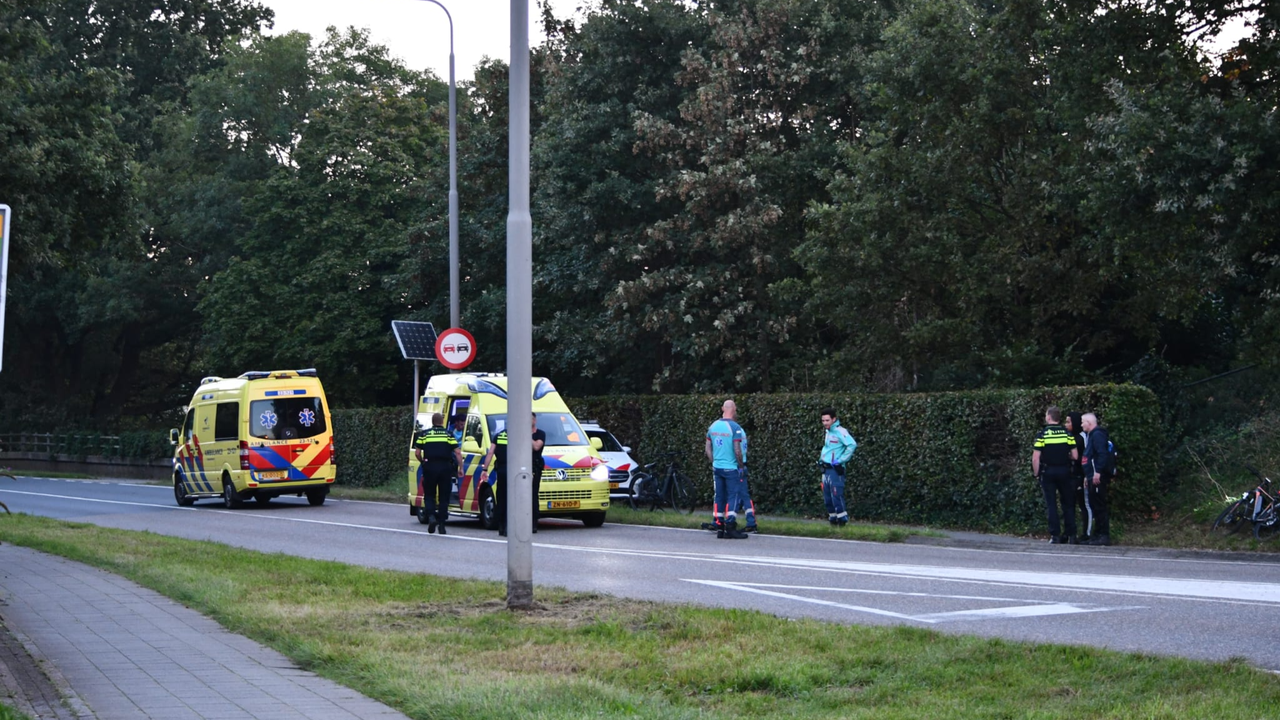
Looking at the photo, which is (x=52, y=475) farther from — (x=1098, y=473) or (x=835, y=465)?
(x=1098, y=473)

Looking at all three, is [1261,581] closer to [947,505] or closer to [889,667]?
[889,667]

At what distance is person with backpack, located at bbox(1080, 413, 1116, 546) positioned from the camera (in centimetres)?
1877

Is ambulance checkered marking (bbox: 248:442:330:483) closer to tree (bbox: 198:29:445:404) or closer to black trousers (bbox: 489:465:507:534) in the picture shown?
black trousers (bbox: 489:465:507:534)

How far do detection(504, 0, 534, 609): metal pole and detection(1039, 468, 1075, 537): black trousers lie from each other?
9.55 metres

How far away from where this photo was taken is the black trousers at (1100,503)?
18766 millimetres

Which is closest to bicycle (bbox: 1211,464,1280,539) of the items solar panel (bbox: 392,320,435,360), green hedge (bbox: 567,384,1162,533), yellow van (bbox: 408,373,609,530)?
green hedge (bbox: 567,384,1162,533)

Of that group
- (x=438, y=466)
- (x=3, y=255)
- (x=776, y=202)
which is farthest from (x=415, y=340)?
(x=3, y=255)

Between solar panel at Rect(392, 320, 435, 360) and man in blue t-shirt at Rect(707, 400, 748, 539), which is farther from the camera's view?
solar panel at Rect(392, 320, 435, 360)

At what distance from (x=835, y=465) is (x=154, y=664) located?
14597 mm

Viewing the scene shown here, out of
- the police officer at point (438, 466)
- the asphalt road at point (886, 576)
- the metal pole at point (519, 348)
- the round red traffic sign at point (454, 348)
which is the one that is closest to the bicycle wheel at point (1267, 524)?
the asphalt road at point (886, 576)

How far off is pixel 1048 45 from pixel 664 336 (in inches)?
485

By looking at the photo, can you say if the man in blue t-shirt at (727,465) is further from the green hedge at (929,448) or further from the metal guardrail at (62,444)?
the metal guardrail at (62,444)

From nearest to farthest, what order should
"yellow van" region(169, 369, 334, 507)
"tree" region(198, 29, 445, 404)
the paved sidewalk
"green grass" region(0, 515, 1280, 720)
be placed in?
"green grass" region(0, 515, 1280, 720), the paved sidewalk, "yellow van" region(169, 369, 334, 507), "tree" region(198, 29, 445, 404)

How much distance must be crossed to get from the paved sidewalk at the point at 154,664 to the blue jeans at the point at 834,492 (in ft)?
37.7
